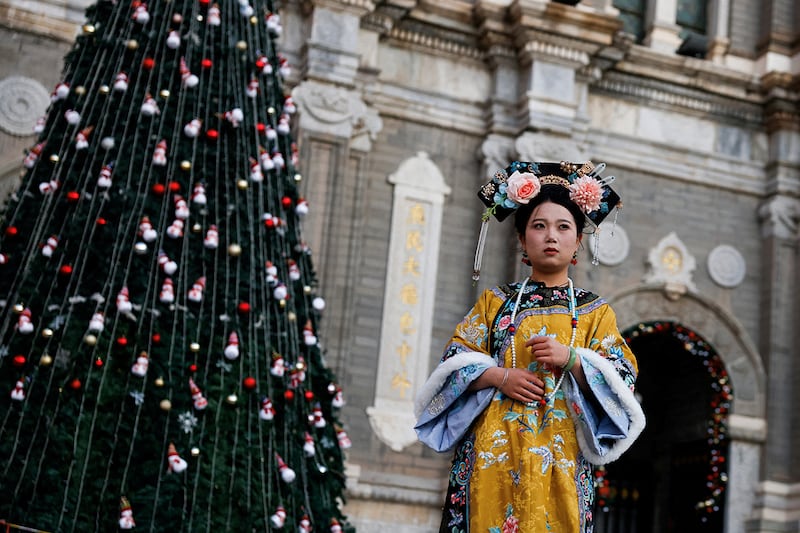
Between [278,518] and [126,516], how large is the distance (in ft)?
2.78

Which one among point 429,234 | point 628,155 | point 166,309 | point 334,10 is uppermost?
point 334,10

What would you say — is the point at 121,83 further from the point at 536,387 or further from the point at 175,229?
the point at 536,387

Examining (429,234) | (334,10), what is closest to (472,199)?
(429,234)

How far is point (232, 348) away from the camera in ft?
21.1

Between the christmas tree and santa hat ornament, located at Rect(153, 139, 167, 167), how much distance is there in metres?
0.03

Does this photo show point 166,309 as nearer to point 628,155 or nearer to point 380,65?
point 380,65

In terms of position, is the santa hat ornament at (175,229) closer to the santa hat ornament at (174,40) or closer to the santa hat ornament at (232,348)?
the santa hat ornament at (232,348)

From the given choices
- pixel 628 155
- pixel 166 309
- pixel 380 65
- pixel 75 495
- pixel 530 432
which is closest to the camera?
pixel 530 432

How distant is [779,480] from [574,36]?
5.39 metres

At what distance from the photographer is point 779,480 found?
12859mm

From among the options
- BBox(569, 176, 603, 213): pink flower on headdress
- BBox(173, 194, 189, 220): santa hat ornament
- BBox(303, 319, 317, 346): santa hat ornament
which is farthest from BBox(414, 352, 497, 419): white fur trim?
BBox(303, 319, 317, 346): santa hat ornament

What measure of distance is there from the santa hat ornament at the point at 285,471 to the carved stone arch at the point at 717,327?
275 inches

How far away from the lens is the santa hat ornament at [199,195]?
21.7ft

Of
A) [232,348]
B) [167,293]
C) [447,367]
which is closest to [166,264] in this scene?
[167,293]
